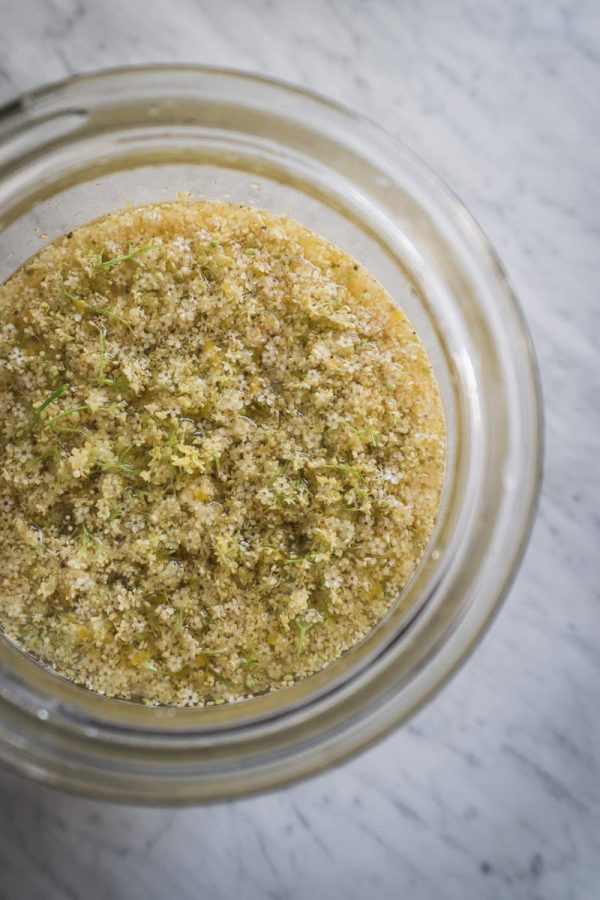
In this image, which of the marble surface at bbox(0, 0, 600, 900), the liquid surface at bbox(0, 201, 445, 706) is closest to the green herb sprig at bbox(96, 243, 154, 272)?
the liquid surface at bbox(0, 201, 445, 706)

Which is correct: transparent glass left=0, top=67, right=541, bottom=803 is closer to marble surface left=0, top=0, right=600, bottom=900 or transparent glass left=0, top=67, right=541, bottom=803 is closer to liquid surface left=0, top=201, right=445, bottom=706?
liquid surface left=0, top=201, right=445, bottom=706

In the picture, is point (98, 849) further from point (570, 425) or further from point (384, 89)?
point (384, 89)

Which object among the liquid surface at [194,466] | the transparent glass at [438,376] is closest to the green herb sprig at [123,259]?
the liquid surface at [194,466]

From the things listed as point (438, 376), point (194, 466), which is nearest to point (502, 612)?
point (438, 376)

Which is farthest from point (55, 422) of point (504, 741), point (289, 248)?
point (504, 741)

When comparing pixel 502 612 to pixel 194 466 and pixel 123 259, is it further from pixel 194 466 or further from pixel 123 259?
pixel 123 259

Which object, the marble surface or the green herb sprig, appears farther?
the marble surface
